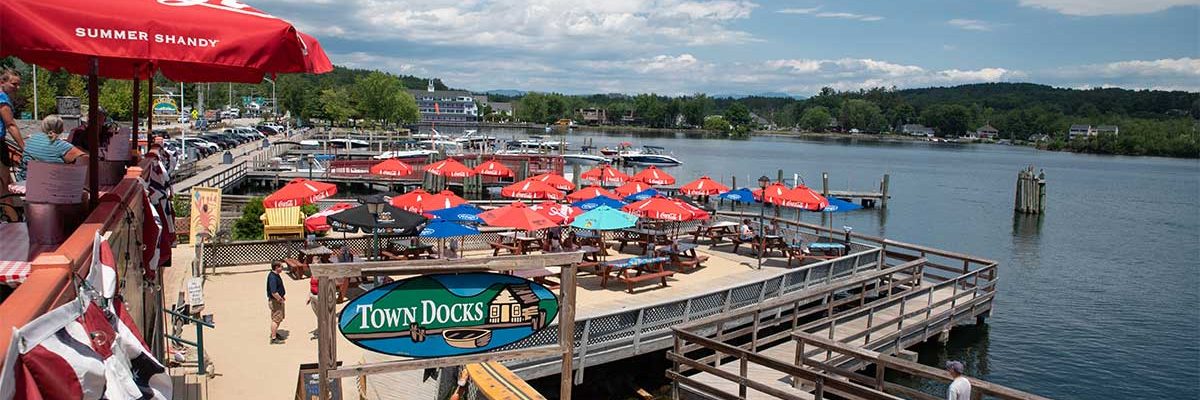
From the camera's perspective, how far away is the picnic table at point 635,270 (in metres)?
17.4

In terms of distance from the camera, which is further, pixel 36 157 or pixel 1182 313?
pixel 1182 313

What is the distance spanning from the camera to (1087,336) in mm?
22250

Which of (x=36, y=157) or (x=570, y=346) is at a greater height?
(x=36, y=157)

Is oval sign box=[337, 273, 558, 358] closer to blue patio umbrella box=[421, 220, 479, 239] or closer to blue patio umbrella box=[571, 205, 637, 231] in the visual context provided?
blue patio umbrella box=[421, 220, 479, 239]

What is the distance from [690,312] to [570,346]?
915 cm

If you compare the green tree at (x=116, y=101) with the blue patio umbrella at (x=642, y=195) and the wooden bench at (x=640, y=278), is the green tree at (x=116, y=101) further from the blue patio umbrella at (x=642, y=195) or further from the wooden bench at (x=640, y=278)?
the wooden bench at (x=640, y=278)

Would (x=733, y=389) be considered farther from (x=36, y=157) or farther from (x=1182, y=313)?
(x=1182, y=313)

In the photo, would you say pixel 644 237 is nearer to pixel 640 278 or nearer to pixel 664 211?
pixel 664 211

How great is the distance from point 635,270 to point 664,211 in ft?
5.94

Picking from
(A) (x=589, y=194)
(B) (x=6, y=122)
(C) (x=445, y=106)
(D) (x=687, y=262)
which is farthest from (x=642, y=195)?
(C) (x=445, y=106)

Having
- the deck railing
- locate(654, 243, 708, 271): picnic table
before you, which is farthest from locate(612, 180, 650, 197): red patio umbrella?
the deck railing

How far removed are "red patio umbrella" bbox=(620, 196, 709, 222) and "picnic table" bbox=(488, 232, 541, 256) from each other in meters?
2.74

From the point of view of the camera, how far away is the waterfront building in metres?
186

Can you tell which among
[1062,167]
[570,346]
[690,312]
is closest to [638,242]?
[690,312]
